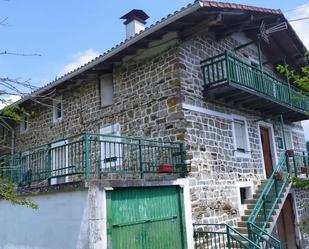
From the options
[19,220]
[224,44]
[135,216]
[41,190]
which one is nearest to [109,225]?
[135,216]

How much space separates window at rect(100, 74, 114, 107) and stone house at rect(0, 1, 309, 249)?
4cm

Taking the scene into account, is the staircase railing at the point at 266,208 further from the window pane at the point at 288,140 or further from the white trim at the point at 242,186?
the window pane at the point at 288,140

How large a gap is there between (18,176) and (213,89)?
18.9 ft

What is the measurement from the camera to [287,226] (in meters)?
12.6

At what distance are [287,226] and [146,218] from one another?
712 centimetres

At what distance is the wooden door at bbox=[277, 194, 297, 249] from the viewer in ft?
40.4

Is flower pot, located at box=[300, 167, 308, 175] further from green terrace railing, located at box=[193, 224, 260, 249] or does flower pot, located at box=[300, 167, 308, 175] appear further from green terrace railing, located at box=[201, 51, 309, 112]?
green terrace railing, located at box=[193, 224, 260, 249]

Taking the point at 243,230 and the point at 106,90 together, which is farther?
the point at 106,90

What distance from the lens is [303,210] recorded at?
13.3 m

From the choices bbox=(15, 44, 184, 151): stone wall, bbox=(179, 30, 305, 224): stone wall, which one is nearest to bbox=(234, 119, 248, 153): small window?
bbox=(179, 30, 305, 224): stone wall

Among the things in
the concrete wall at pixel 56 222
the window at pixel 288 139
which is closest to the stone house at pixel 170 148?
the concrete wall at pixel 56 222

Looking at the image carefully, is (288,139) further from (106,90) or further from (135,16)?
(135,16)

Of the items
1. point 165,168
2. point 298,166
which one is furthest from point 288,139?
point 165,168

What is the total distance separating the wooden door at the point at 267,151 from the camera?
42.2 ft
